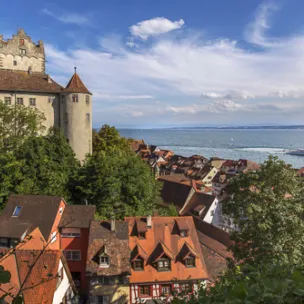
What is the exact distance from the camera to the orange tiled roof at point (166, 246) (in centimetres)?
2012

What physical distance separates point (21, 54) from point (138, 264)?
Result: 37092 mm

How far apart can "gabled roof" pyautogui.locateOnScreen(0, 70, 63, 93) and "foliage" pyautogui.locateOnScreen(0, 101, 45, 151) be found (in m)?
2.72

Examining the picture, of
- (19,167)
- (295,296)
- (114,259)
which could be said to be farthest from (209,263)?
(295,296)

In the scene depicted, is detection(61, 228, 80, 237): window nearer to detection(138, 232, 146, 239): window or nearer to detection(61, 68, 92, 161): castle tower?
detection(138, 232, 146, 239): window

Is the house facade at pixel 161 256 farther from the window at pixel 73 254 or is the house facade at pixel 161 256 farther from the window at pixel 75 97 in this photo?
the window at pixel 75 97

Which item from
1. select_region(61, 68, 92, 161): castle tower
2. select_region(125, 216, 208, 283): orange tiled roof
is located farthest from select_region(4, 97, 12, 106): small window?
select_region(125, 216, 208, 283): orange tiled roof

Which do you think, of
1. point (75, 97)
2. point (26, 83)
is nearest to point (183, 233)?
point (75, 97)

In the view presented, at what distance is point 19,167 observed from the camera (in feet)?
82.7

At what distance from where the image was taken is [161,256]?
20.4 meters

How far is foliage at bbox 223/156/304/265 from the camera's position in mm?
13422

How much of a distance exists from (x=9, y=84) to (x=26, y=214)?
60.4 feet

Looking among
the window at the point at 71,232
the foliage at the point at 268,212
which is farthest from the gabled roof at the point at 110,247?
the foliage at the point at 268,212

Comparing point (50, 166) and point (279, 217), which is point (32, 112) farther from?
point (279, 217)

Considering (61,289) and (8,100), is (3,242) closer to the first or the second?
(61,289)
